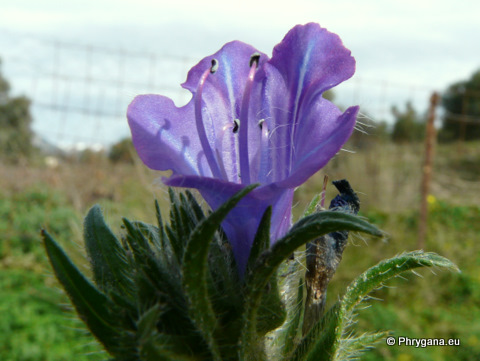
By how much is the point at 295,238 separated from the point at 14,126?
20.7m

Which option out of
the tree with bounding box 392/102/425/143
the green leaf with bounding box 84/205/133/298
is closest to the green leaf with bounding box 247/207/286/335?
the green leaf with bounding box 84/205/133/298

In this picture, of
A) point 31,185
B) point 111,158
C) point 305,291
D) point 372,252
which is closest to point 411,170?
point 372,252

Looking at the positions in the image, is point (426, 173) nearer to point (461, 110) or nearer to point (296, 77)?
point (296, 77)

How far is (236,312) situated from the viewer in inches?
31.1

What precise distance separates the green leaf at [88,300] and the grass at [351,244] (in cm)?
40

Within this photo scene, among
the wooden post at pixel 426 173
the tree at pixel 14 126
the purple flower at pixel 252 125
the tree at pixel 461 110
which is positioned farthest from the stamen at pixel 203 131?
the tree at pixel 461 110

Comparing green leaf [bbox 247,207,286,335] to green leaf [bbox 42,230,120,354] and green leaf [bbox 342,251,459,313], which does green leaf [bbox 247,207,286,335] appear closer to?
green leaf [bbox 342,251,459,313]

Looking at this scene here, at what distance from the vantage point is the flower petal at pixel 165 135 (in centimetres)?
89

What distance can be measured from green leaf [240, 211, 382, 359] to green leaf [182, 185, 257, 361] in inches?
2.4

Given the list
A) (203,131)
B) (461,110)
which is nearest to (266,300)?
(203,131)

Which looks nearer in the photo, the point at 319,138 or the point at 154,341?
the point at 154,341

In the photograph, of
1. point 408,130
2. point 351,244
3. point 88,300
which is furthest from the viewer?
point 408,130

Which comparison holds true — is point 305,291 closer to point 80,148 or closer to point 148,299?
point 148,299

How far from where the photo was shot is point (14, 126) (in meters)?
19.4
